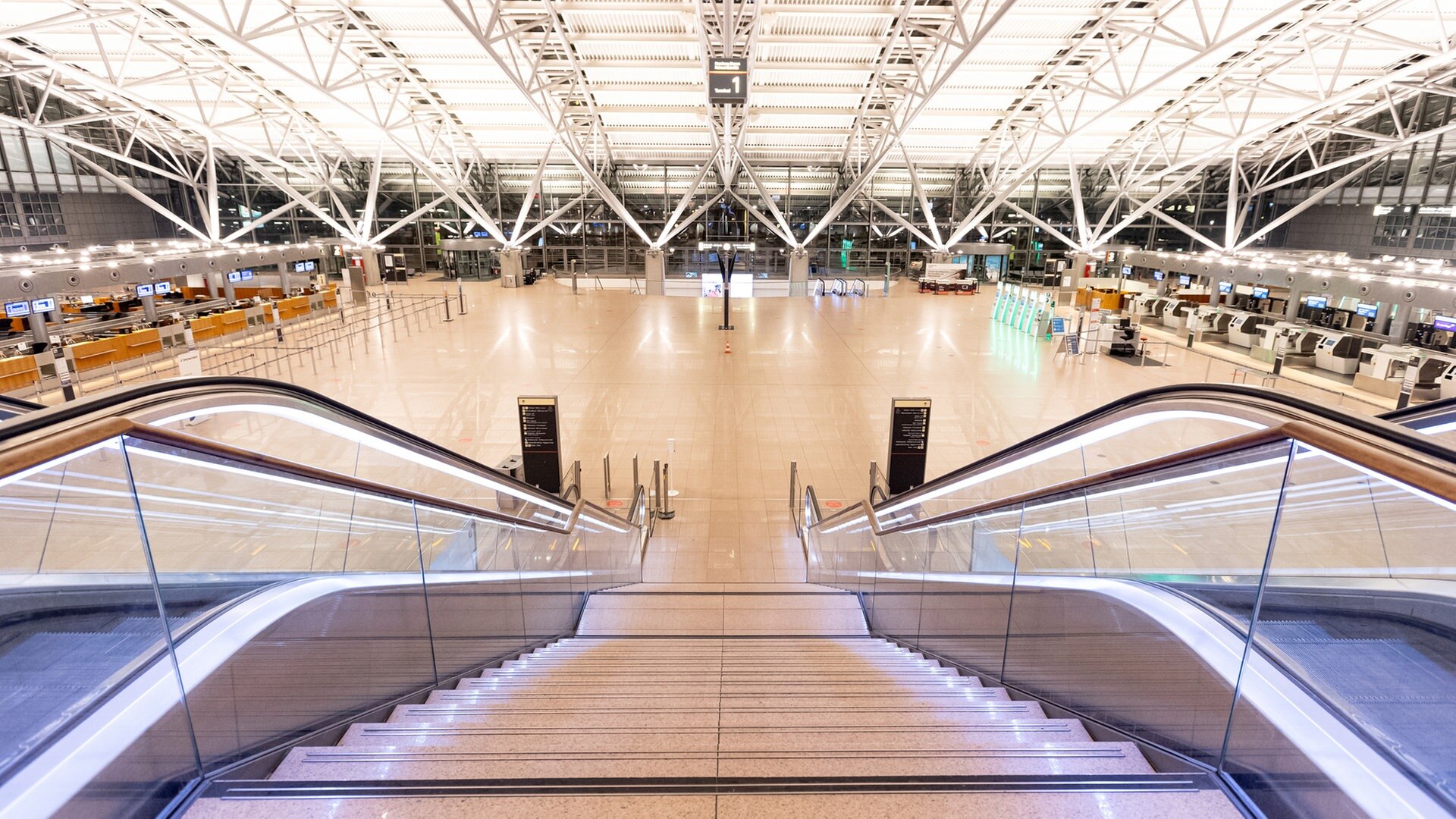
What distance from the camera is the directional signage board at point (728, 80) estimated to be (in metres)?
15.5

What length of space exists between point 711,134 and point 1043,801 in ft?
98.9

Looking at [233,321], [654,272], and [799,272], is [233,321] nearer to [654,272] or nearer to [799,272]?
[654,272]

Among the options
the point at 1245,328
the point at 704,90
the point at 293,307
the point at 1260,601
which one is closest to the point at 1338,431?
the point at 1260,601

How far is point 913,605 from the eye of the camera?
541 centimetres

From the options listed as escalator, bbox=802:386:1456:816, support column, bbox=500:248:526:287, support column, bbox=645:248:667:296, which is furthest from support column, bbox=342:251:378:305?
escalator, bbox=802:386:1456:816

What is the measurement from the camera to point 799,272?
112ft

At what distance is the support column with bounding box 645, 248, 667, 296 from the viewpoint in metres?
32.8

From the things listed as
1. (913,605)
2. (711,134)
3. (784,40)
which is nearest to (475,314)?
(711,134)

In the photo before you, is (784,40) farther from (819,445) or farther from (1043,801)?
(1043,801)

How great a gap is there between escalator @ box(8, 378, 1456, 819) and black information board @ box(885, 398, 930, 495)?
241 inches

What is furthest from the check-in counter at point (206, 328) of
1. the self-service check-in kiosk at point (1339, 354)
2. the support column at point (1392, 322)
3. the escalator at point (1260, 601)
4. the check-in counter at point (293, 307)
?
the support column at point (1392, 322)

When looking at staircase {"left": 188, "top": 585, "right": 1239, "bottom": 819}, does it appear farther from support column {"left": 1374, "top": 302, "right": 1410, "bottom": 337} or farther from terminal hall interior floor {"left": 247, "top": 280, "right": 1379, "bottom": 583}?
support column {"left": 1374, "top": 302, "right": 1410, "bottom": 337}

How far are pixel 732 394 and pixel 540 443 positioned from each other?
6.16 m

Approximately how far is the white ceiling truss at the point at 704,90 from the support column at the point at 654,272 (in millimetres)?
2180
